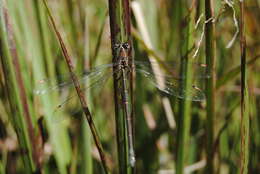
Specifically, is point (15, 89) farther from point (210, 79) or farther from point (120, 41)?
point (210, 79)

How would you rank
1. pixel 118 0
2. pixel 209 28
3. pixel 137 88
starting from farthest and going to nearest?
pixel 137 88
pixel 209 28
pixel 118 0

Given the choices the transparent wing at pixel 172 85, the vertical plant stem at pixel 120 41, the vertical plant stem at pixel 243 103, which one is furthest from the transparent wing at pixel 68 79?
the vertical plant stem at pixel 243 103

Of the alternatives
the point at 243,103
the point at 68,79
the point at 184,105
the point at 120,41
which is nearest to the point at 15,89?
the point at 68,79

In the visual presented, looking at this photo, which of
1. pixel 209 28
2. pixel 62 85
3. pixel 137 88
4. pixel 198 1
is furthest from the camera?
pixel 137 88

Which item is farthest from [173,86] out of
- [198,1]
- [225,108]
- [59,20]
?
[59,20]

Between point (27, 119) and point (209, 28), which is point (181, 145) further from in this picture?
point (27, 119)

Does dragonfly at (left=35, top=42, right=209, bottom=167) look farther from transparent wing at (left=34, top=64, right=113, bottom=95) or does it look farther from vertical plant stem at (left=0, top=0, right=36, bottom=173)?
vertical plant stem at (left=0, top=0, right=36, bottom=173)

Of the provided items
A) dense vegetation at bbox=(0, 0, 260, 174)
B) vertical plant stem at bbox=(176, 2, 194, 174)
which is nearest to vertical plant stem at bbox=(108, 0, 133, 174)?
dense vegetation at bbox=(0, 0, 260, 174)

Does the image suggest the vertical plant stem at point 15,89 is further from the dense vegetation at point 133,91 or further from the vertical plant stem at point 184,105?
the vertical plant stem at point 184,105
